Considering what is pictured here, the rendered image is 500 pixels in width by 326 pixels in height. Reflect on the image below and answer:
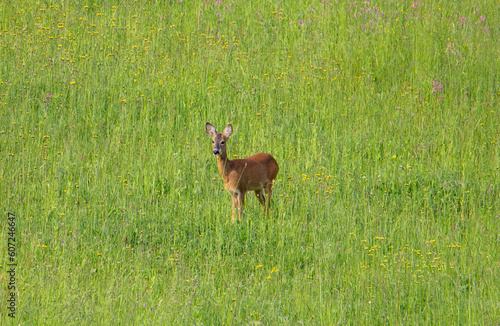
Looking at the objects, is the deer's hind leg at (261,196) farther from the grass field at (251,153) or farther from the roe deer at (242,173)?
the grass field at (251,153)

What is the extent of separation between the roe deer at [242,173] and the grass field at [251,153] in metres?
0.21

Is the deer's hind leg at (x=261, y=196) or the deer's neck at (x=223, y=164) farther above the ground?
the deer's neck at (x=223, y=164)

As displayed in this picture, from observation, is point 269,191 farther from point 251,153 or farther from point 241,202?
point 251,153

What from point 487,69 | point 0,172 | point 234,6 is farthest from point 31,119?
point 487,69

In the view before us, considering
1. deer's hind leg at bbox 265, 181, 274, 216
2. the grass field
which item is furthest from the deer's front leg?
deer's hind leg at bbox 265, 181, 274, 216

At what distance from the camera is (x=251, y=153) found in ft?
28.4

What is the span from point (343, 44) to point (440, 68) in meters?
1.66

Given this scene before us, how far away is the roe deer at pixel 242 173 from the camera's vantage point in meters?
7.19

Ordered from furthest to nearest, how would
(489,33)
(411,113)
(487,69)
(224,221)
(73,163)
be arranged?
(489,33), (487,69), (411,113), (73,163), (224,221)

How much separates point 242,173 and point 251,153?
1.50m

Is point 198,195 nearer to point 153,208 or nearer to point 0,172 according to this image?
point 153,208

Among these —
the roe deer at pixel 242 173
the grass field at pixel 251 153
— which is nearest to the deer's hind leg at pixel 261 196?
the roe deer at pixel 242 173

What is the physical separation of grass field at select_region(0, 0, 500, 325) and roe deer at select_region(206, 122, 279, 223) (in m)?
0.21

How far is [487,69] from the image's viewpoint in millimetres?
10570
